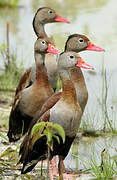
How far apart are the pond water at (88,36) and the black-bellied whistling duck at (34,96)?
1.76 feet

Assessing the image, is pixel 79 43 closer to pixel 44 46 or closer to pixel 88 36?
pixel 44 46

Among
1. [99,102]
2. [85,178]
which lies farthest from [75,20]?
[85,178]

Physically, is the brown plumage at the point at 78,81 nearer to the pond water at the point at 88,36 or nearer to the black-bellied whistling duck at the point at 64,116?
the black-bellied whistling duck at the point at 64,116

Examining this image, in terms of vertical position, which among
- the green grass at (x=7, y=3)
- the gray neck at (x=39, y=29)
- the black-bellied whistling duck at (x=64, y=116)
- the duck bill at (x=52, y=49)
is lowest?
the black-bellied whistling duck at (x=64, y=116)

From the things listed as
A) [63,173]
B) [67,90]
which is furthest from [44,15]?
[63,173]

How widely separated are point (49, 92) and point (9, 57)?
260 cm

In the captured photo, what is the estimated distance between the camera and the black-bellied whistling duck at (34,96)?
21.2 feet

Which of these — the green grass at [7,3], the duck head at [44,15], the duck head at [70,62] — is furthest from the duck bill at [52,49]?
the green grass at [7,3]

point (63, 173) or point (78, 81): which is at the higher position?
point (78, 81)

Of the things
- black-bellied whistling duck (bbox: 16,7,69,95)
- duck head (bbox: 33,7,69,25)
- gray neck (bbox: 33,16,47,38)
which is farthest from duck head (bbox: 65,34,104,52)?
duck head (bbox: 33,7,69,25)

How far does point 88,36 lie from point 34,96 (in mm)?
3526

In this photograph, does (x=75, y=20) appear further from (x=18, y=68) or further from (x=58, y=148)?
(x=58, y=148)

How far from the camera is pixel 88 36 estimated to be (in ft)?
32.0

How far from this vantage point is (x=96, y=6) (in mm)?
13891
